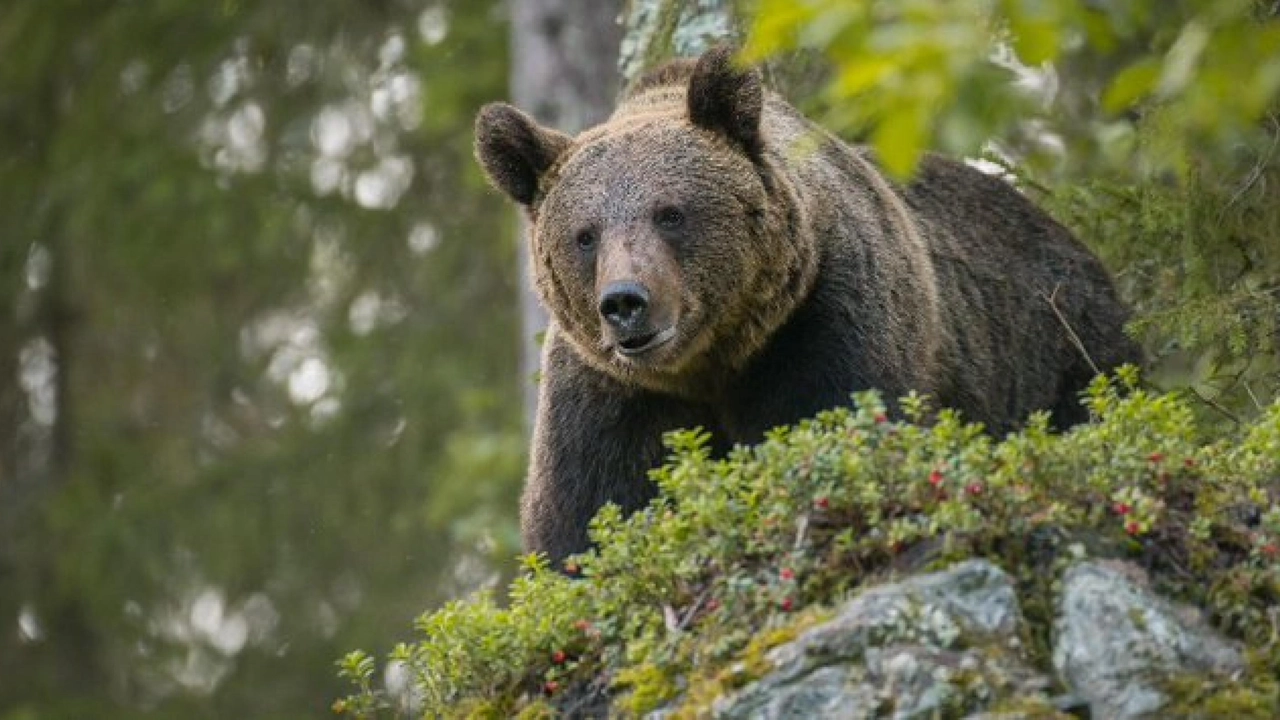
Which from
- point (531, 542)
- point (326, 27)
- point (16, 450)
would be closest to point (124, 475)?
point (16, 450)

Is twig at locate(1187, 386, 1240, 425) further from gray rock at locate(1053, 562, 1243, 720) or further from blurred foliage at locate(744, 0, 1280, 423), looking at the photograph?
gray rock at locate(1053, 562, 1243, 720)

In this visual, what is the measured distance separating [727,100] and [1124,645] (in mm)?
3263

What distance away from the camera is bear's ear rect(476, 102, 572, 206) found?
7953mm

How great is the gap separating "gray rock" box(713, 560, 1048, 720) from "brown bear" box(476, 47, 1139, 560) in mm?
2154

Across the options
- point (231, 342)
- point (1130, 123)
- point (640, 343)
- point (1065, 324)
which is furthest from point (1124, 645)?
point (231, 342)

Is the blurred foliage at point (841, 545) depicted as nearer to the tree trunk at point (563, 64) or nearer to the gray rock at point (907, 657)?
the gray rock at point (907, 657)

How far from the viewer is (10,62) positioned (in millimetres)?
17453

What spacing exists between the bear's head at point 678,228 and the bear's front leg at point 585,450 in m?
0.12

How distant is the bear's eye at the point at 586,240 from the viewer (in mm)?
7633

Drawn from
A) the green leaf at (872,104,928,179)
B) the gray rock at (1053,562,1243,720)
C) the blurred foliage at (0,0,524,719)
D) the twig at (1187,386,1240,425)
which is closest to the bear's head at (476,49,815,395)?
the twig at (1187,386,1240,425)

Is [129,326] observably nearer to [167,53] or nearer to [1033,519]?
[167,53]

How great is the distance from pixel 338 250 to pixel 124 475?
2829mm

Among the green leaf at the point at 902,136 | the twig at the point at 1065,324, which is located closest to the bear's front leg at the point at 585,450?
the twig at the point at 1065,324

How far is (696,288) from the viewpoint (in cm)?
755
